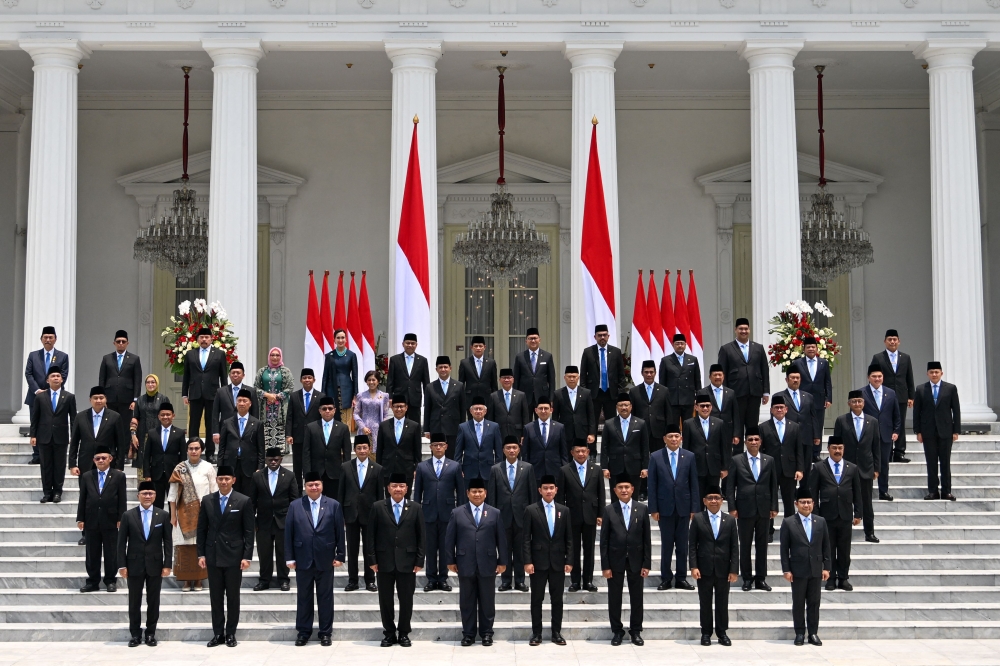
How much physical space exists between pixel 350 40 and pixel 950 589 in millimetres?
11759

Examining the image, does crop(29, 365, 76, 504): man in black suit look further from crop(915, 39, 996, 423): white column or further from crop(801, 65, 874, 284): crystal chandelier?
crop(801, 65, 874, 284): crystal chandelier

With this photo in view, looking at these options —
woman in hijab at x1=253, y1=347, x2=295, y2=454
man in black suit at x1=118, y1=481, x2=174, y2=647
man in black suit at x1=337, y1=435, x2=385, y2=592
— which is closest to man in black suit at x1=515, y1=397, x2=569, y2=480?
man in black suit at x1=337, y1=435, x2=385, y2=592

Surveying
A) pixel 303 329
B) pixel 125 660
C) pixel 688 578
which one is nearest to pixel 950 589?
pixel 688 578

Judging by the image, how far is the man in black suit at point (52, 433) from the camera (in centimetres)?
1484

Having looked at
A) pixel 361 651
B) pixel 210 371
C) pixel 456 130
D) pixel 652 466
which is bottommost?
pixel 361 651

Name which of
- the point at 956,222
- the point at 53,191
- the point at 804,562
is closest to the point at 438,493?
the point at 804,562

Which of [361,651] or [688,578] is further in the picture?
[688,578]

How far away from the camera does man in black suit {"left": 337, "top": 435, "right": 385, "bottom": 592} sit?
12789 mm

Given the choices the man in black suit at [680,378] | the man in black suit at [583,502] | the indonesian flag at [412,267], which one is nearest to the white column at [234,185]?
the indonesian flag at [412,267]

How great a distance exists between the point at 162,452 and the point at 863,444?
8035mm

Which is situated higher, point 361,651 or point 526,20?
point 526,20

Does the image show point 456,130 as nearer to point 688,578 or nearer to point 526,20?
point 526,20

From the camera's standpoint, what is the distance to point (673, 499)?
13.0 m

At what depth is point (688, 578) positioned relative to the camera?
1354 centimetres
